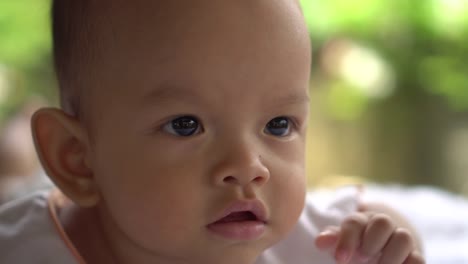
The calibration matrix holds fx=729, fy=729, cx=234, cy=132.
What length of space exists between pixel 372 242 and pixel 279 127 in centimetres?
19

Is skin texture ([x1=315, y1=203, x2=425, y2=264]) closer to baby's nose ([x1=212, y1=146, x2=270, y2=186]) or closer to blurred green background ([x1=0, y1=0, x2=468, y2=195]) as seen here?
baby's nose ([x1=212, y1=146, x2=270, y2=186])

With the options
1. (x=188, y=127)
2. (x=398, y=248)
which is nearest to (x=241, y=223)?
(x=188, y=127)

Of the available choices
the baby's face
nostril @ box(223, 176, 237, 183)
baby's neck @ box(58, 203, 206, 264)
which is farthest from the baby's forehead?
baby's neck @ box(58, 203, 206, 264)

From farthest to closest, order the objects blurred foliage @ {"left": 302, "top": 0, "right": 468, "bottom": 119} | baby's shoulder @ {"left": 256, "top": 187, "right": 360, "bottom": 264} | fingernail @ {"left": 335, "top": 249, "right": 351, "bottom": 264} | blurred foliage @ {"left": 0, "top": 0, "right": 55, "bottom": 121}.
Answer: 1. blurred foliage @ {"left": 0, "top": 0, "right": 55, "bottom": 121}
2. blurred foliage @ {"left": 302, "top": 0, "right": 468, "bottom": 119}
3. baby's shoulder @ {"left": 256, "top": 187, "right": 360, "bottom": 264}
4. fingernail @ {"left": 335, "top": 249, "right": 351, "bottom": 264}

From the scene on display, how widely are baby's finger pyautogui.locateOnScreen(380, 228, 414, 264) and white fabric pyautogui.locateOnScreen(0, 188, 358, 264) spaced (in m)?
0.15

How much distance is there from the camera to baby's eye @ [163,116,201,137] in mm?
799

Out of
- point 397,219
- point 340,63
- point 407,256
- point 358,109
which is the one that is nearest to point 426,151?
point 358,109

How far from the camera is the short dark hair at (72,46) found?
0.85 m

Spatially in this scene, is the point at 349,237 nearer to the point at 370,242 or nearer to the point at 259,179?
the point at 370,242

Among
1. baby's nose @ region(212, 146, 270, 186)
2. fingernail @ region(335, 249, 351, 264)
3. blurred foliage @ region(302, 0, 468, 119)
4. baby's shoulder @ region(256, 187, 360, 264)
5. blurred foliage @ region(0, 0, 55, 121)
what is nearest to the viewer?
baby's nose @ region(212, 146, 270, 186)

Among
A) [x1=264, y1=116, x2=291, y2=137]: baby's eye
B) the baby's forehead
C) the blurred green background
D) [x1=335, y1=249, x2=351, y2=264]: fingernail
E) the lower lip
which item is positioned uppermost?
the blurred green background

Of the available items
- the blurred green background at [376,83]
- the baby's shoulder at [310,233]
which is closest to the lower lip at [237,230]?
the baby's shoulder at [310,233]

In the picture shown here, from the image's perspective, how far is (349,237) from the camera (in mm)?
909

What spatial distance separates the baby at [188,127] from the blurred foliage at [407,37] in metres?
1.61
